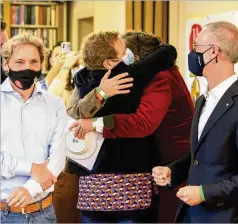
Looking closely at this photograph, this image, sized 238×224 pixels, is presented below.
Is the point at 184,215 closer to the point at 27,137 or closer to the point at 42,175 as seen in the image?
the point at 42,175

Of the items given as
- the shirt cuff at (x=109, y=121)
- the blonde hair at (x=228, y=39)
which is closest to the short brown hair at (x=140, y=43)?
the shirt cuff at (x=109, y=121)

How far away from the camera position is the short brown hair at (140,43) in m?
2.46

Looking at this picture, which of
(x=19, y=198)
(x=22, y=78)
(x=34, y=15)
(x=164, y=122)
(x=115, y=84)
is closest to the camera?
(x=19, y=198)

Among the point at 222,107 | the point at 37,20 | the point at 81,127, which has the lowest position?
the point at 81,127

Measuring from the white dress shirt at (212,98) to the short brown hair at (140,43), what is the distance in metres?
0.53

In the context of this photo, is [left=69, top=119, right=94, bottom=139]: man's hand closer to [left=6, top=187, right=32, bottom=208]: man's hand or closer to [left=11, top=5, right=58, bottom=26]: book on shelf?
[left=6, top=187, right=32, bottom=208]: man's hand

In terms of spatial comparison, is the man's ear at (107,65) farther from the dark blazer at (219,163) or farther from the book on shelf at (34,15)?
the book on shelf at (34,15)

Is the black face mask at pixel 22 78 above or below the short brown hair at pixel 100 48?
below

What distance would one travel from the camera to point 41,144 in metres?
2.07

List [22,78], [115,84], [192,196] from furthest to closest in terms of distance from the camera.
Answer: [115,84]
[22,78]
[192,196]

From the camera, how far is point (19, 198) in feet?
6.40

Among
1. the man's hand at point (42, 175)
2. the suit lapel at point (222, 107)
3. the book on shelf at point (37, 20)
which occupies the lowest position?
the man's hand at point (42, 175)

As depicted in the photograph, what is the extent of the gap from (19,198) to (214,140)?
0.73 metres

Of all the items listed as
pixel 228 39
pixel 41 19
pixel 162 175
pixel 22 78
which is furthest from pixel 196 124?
pixel 41 19
